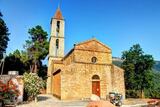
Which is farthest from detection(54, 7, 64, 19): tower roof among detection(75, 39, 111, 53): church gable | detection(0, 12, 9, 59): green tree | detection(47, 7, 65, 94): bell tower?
detection(75, 39, 111, 53): church gable

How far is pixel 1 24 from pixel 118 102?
2394 cm

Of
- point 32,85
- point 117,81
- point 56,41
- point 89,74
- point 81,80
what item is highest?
point 56,41

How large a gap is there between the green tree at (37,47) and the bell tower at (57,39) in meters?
4.13

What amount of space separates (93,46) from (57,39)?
12537 mm

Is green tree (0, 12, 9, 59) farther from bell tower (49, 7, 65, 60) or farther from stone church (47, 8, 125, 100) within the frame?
stone church (47, 8, 125, 100)

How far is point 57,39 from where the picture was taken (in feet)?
129

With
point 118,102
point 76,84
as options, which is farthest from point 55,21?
point 118,102

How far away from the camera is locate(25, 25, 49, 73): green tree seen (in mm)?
41750

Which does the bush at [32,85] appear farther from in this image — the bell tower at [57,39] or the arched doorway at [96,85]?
the bell tower at [57,39]

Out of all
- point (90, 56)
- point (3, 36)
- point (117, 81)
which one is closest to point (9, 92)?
point (90, 56)

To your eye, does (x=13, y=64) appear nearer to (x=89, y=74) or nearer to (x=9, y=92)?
(x=89, y=74)

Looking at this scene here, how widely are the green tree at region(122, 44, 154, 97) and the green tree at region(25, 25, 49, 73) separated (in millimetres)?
18136

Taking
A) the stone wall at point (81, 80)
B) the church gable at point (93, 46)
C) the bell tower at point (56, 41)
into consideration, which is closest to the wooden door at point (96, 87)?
the stone wall at point (81, 80)

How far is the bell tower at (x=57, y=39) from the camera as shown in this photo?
38.6 m
